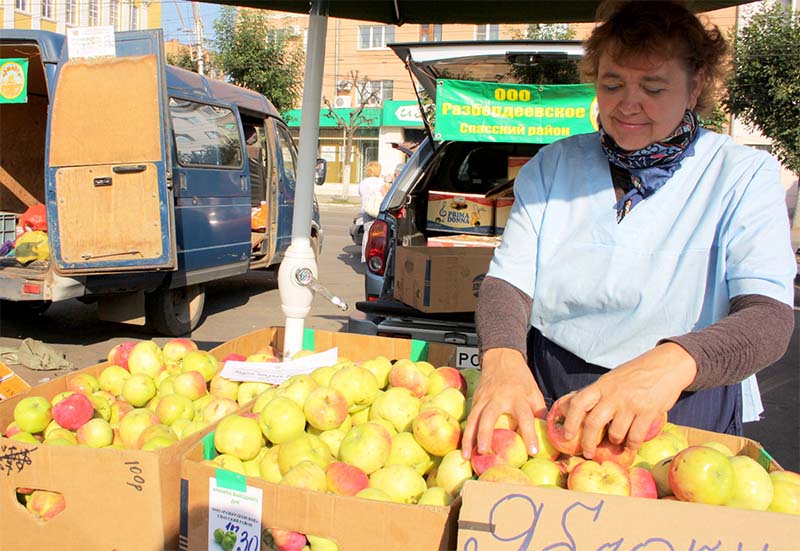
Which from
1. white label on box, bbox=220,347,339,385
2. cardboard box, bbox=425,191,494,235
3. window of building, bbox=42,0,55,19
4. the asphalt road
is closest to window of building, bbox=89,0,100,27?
window of building, bbox=42,0,55,19

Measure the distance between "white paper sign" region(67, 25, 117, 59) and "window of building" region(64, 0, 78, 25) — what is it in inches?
1266

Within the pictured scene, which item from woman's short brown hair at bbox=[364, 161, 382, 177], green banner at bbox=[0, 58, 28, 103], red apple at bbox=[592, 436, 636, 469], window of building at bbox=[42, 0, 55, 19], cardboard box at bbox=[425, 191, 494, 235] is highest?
window of building at bbox=[42, 0, 55, 19]

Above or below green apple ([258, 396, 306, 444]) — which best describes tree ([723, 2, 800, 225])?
above

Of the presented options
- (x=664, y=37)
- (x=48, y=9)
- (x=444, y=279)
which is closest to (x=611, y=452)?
(x=664, y=37)

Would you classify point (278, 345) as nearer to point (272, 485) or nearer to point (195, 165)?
point (272, 485)

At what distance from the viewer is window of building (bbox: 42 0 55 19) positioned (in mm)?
31047

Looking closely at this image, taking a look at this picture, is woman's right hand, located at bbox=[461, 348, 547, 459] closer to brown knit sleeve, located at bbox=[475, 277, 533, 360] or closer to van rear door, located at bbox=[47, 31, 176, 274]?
brown knit sleeve, located at bbox=[475, 277, 533, 360]

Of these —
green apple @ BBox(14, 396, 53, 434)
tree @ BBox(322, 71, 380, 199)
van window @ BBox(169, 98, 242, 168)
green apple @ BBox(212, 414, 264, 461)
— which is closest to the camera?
green apple @ BBox(212, 414, 264, 461)

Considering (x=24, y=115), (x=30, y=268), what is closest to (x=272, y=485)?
(x=30, y=268)

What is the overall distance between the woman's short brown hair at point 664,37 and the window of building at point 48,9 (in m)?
35.5

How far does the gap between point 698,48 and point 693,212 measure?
444mm

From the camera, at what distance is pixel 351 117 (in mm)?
32000

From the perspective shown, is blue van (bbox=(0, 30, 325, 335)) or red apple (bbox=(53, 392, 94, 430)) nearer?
red apple (bbox=(53, 392, 94, 430))

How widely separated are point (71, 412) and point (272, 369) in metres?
0.68
